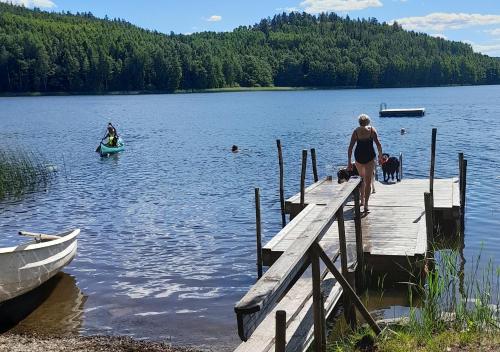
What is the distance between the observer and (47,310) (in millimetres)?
12531

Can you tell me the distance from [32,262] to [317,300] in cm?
726

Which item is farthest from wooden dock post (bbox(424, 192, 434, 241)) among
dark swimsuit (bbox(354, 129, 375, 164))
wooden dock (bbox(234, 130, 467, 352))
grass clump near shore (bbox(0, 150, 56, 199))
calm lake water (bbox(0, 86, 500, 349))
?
grass clump near shore (bbox(0, 150, 56, 199))

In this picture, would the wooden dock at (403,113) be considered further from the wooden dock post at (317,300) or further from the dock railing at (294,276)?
the wooden dock post at (317,300)

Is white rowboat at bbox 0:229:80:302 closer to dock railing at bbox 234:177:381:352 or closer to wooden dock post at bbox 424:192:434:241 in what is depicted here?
dock railing at bbox 234:177:381:352

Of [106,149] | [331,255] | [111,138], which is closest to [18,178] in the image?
[106,149]

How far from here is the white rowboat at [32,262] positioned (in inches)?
453

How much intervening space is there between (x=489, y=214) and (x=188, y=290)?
1123 centimetres

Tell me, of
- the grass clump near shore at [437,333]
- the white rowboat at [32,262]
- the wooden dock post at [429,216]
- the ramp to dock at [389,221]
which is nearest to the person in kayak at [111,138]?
the ramp to dock at [389,221]

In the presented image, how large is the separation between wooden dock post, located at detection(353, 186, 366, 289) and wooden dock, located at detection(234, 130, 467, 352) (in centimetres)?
2

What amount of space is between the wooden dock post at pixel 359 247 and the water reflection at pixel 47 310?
5.23m

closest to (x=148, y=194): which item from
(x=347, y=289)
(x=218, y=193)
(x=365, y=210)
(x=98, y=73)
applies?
(x=218, y=193)

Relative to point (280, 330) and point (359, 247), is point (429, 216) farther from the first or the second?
point (280, 330)

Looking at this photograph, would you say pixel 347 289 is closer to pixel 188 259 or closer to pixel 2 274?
pixel 2 274

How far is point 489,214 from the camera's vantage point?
2022 centimetres
